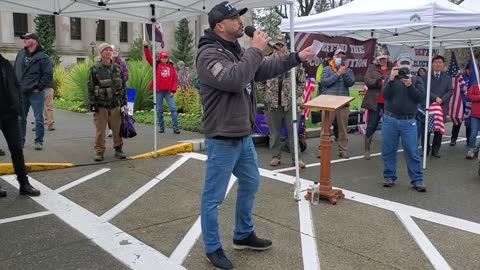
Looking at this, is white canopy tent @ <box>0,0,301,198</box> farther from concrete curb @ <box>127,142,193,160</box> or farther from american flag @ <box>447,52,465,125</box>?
american flag @ <box>447,52,465,125</box>

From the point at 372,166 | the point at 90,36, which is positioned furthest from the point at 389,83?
the point at 90,36

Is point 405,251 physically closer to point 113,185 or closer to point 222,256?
point 222,256

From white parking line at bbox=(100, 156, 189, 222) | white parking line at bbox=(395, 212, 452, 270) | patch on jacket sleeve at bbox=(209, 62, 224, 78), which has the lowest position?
white parking line at bbox=(395, 212, 452, 270)

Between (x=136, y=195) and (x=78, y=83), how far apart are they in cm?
1132

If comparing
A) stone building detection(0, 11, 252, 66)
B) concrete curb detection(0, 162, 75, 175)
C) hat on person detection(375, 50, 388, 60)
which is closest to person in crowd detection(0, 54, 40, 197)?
concrete curb detection(0, 162, 75, 175)

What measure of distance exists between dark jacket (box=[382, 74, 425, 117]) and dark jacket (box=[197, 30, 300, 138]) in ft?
9.03

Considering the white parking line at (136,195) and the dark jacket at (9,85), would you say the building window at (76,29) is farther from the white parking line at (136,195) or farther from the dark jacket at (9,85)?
the dark jacket at (9,85)

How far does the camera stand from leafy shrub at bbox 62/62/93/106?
15.7 m

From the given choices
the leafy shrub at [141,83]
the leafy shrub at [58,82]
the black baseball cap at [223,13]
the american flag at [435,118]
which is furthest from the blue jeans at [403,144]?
the leafy shrub at [58,82]

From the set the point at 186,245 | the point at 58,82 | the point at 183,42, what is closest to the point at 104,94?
the point at 186,245

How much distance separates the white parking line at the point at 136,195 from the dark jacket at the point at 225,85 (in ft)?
6.55

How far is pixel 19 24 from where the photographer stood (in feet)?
134

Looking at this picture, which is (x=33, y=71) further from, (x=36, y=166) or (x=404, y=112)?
(x=404, y=112)

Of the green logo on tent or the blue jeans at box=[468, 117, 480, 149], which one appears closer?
the green logo on tent
